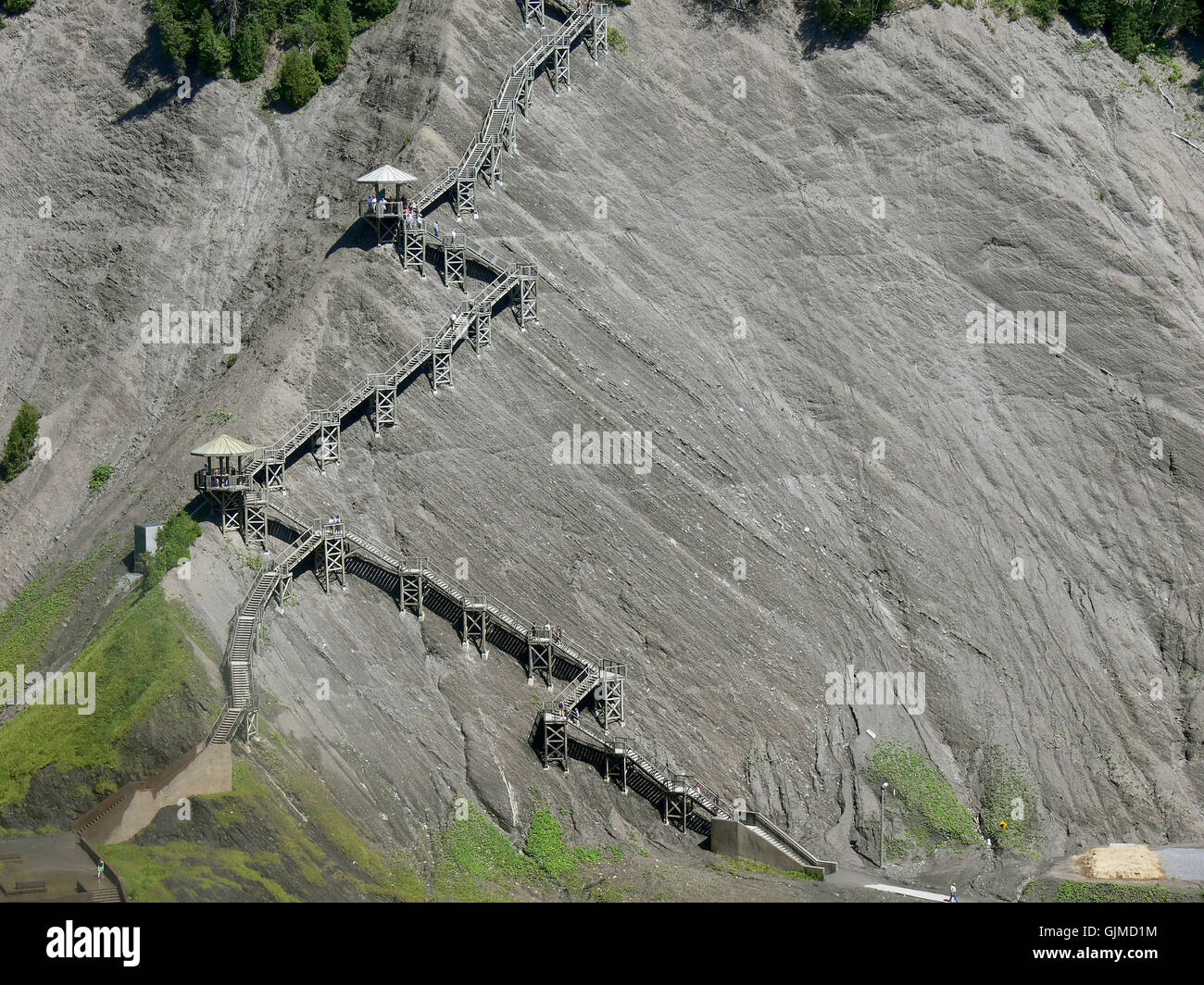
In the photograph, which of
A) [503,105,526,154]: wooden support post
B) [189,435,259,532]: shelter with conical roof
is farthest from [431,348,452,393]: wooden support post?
[503,105,526,154]: wooden support post

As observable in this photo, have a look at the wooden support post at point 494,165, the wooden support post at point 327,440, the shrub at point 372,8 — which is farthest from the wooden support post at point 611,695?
the shrub at point 372,8

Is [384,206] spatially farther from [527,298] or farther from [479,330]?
[527,298]

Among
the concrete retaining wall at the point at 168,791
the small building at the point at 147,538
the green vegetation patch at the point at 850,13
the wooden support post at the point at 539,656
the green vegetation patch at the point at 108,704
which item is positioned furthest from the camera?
the green vegetation patch at the point at 850,13

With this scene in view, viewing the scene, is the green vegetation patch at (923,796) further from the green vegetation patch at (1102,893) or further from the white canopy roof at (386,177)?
the white canopy roof at (386,177)

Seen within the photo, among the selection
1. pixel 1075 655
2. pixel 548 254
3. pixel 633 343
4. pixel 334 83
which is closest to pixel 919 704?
pixel 1075 655

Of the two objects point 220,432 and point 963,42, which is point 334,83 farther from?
point 963,42

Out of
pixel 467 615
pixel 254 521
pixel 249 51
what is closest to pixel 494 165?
pixel 249 51
